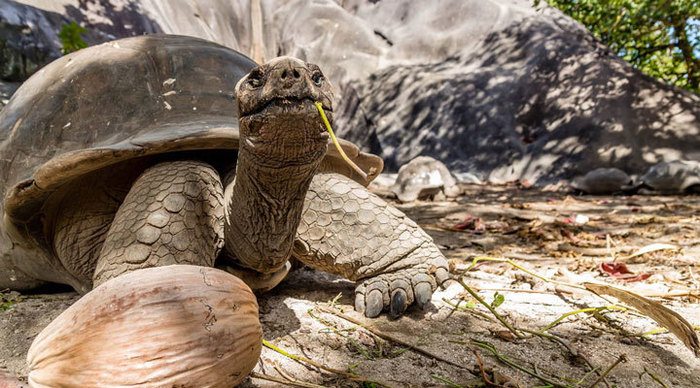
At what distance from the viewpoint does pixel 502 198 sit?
621 cm

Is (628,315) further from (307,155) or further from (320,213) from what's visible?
(307,155)

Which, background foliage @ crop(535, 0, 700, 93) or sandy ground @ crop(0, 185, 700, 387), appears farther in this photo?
background foliage @ crop(535, 0, 700, 93)

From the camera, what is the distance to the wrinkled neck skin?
1.48m

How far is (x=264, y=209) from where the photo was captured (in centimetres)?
159

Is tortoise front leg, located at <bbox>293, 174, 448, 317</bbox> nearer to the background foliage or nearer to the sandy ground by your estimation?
the sandy ground

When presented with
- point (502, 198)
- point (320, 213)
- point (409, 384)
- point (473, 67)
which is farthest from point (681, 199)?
point (409, 384)

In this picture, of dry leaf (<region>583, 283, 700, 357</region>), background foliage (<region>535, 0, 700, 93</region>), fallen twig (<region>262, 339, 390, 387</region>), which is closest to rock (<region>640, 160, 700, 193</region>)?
background foliage (<region>535, 0, 700, 93</region>)

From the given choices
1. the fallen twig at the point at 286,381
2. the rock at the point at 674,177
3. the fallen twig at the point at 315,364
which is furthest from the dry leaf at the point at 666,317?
the rock at the point at 674,177

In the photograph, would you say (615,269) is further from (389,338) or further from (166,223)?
(166,223)

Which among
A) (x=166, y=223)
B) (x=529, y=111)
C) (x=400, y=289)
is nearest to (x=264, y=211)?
(x=166, y=223)

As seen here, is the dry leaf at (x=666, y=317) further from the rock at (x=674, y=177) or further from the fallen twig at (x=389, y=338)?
the rock at (x=674, y=177)

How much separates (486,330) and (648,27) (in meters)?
8.19

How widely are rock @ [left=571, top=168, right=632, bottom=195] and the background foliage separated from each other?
1822mm

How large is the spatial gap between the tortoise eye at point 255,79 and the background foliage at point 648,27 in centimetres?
599
